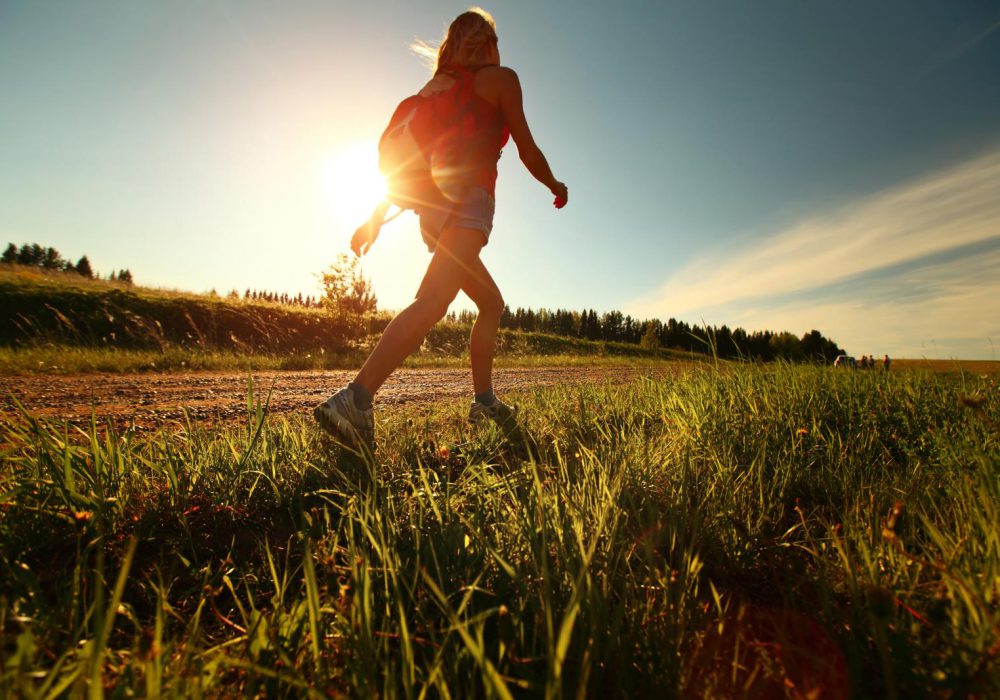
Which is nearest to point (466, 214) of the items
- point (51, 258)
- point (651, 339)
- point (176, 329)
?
point (651, 339)

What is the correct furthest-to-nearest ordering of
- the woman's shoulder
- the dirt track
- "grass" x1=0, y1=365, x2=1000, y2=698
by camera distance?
the dirt track < the woman's shoulder < "grass" x1=0, y1=365, x2=1000, y2=698

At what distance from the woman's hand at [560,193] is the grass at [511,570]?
1.68m

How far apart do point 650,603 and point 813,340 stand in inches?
894

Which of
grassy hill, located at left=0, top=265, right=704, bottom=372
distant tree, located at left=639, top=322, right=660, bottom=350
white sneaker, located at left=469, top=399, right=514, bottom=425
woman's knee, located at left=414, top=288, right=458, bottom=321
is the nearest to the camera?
woman's knee, located at left=414, top=288, right=458, bottom=321

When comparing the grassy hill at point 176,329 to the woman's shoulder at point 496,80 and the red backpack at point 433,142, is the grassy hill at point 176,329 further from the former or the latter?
the woman's shoulder at point 496,80

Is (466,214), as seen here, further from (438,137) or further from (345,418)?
(345,418)

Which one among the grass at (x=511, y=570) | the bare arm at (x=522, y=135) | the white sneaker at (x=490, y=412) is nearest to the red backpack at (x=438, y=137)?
the bare arm at (x=522, y=135)

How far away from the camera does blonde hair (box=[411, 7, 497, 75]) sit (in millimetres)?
2701

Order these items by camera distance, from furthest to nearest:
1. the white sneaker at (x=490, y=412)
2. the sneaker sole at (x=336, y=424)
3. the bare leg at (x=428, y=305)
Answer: the white sneaker at (x=490, y=412)
the bare leg at (x=428, y=305)
the sneaker sole at (x=336, y=424)

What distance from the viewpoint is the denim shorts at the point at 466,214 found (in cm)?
266

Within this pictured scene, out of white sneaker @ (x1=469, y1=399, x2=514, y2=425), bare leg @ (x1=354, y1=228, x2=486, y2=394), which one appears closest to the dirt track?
bare leg @ (x1=354, y1=228, x2=486, y2=394)

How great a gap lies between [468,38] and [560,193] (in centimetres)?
106

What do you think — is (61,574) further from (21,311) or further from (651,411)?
(21,311)

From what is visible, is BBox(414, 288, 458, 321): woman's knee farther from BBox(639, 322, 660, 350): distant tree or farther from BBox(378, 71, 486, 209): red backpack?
BBox(639, 322, 660, 350): distant tree
